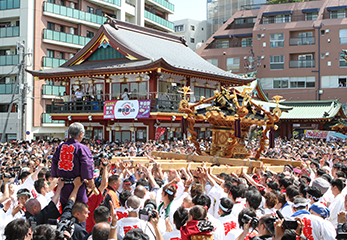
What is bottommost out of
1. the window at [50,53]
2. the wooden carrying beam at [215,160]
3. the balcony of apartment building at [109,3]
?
the wooden carrying beam at [215,160]

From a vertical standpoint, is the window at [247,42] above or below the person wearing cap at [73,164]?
above

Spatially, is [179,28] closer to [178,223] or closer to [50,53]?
[50,53]

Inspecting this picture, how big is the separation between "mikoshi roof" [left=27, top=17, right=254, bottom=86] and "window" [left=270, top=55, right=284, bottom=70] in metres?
11.5

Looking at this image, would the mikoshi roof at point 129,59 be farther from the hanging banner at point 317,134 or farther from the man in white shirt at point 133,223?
Answer: the man in white shirt at point 133,223

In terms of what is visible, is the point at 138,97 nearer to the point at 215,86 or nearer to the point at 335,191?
the point at 215,86

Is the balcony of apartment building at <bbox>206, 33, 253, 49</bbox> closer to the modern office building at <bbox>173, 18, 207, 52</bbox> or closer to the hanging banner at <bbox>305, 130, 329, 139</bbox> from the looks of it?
the modern office building at <bbox>173, 18, 207, 52</bbox>

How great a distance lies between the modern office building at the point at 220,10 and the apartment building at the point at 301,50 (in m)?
12.3

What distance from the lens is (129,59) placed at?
22859mm

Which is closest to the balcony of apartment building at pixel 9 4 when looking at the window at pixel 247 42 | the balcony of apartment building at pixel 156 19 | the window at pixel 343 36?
the balcony of apartment building at pixel 156 19

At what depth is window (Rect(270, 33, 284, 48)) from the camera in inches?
1433

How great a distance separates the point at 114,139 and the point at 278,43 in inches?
851

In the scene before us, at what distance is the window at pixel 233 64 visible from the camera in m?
39.8

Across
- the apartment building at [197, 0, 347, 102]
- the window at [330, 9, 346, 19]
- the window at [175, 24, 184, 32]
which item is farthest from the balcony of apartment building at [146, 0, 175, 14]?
the window at [330, 9, 346, 19]

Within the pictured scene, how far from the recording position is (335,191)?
5.82 m
